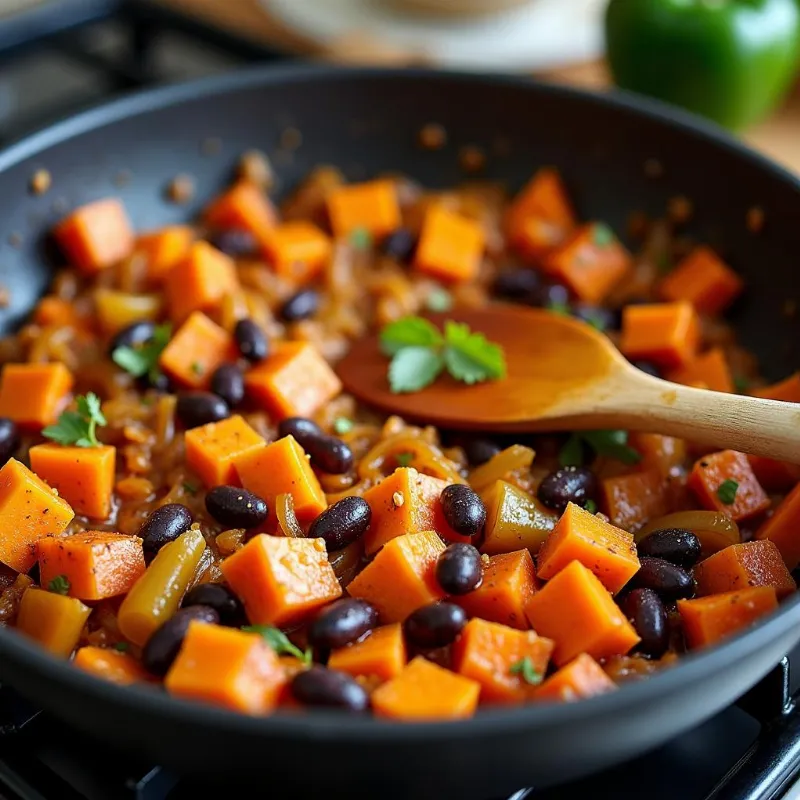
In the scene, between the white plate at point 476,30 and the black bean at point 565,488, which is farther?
the white plate at point 476,30

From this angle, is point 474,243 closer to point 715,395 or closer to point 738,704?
point 715,395

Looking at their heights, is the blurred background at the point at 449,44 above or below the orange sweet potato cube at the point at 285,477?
above

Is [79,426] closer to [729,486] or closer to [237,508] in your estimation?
[237,508]

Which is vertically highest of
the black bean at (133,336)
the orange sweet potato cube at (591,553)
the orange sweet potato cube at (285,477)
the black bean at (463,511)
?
the black bean at (133,336)

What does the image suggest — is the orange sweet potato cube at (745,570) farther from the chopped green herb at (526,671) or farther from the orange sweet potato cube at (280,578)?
the orange sweet potato cube at (280,578)

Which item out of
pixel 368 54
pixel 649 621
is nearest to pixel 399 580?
pixel 649 621

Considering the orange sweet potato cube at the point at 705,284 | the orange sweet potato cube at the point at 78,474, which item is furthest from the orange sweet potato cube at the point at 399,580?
the orange sweet potato cube at the point at 705,284

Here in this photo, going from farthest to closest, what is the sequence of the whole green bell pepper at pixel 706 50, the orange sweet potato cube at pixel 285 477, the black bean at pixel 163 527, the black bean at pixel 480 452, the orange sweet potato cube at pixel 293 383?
1. the whole green bell pepper at pixel 706 50
2. the orange sweet potato cube at pixel 293 383
3. the black bean at pixel 480 452
4. the orange sweet potato cube at pixel 285 477
5. the black bean at pixel 163 527

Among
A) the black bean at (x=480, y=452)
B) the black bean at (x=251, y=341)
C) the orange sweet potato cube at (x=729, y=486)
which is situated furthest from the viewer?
the black bean at (x=251, y=341)
